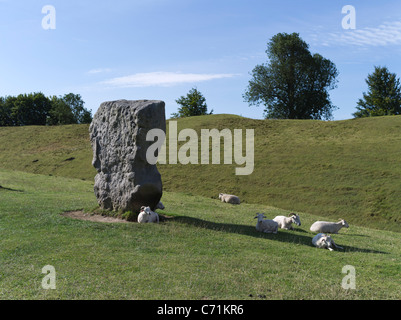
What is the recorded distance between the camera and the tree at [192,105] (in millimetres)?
80875

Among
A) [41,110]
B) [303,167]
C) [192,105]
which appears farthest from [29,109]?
[303,167]

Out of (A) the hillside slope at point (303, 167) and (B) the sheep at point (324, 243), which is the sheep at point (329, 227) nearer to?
(B) the sheep at point (324, 243)

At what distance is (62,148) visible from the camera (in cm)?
5694

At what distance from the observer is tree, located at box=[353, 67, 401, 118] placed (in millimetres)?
70312

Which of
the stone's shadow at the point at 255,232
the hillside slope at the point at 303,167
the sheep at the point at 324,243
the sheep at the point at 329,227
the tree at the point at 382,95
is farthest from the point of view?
the tree at the point at 382,95

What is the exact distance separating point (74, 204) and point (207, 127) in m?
35.7

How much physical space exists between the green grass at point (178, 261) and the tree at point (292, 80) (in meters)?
58.2

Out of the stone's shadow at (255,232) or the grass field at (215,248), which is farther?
the stone's shadow at (255,232)

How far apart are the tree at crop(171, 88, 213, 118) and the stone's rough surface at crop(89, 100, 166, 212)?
62.3 meters

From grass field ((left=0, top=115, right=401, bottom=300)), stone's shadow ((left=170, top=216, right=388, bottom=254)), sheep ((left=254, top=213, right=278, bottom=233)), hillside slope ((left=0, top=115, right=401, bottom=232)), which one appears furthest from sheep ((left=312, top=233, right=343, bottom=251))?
hillside slope ((left=0, top=115, right=401, bottom=232))

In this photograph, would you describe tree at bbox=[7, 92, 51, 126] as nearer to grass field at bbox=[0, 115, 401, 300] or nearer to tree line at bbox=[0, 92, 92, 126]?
tree line at bbox=[0, 92, 92, 126]

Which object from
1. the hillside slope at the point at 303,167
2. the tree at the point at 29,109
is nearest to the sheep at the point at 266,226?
the hillside slope at the point at 303,167

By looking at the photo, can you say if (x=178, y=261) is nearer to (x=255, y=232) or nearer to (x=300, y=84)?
(x=255, y=232)

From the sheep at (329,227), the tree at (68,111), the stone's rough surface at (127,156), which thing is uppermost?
the tree at (68,111)
